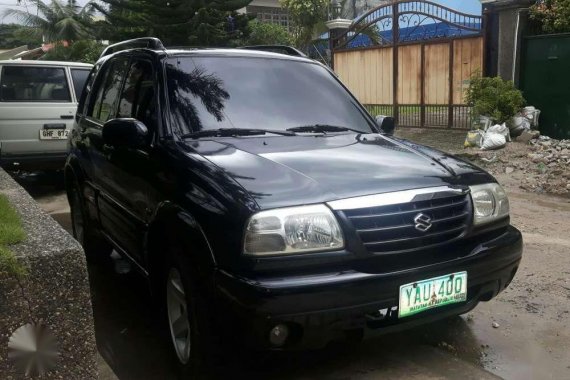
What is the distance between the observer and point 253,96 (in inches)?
142

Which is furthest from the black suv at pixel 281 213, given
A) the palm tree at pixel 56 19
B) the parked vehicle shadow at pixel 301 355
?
the palm tree at pixel 56 19

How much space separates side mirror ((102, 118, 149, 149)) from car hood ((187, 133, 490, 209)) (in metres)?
0.37

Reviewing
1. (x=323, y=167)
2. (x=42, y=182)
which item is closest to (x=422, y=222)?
(x=323, y=167)

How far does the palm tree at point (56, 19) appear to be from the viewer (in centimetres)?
2747

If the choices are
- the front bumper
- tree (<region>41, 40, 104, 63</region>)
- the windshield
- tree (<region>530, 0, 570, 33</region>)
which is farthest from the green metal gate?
tree (<region>41, 40, 104, 63</region>)

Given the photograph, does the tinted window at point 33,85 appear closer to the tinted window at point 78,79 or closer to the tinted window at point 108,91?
the tinted window at point 78,79

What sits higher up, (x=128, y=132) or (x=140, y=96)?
(x=140, y=96)

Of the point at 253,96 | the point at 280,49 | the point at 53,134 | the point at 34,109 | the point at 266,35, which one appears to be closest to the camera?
the point at 253,96

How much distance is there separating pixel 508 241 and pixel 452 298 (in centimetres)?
49

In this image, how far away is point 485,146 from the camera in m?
9.05

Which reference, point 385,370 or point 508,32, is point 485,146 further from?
point 385,370

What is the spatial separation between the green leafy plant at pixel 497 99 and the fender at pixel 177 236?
24.3ft

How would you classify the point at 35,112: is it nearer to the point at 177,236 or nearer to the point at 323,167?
the point at 177,236

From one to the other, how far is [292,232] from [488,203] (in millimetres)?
1152
